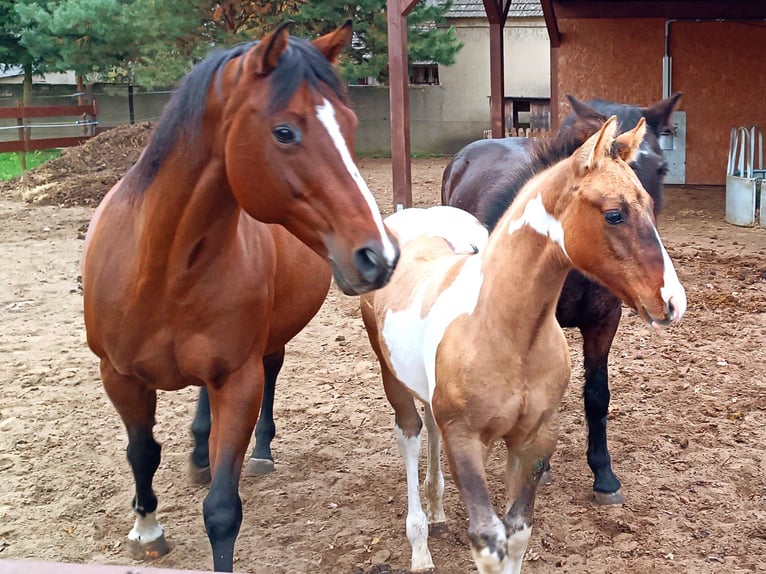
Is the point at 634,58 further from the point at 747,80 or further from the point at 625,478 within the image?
the point at 625,478

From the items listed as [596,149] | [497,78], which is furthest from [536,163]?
[497,78]

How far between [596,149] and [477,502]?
1.09 meters

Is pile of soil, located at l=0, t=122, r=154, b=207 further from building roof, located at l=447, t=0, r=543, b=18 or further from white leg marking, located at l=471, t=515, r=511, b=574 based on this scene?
white leg marking, located at l=471, t=515, r=511, b=574

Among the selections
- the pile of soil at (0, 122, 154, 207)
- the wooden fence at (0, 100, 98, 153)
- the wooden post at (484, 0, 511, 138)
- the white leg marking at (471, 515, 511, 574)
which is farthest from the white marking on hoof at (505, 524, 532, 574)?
the wooden fence at (0, 100, 98, 153)

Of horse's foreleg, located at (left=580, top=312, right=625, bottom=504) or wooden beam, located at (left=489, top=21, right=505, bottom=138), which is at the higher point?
wooden beam, located at (left=489, top=21, right=505, bottom=138)

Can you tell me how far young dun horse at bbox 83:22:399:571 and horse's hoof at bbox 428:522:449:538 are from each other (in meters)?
0.93

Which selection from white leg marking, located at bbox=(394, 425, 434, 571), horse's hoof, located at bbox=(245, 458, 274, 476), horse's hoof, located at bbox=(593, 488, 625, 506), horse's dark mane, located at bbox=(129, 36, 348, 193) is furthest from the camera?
horse's hoof, located at bbox=(245, 458, 274, 476)

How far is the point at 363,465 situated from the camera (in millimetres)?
4012

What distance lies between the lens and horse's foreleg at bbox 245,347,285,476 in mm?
4012

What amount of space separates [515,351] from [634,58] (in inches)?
424

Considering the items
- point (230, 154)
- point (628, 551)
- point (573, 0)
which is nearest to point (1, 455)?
point (230, 154)

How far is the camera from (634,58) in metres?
12.1

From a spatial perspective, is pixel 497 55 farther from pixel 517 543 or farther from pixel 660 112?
pixel 517 543

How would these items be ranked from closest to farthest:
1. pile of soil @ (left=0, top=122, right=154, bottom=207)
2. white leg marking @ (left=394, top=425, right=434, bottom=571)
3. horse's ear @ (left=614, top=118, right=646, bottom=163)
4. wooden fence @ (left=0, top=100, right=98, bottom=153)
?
horse's ear @ (left=614, top=118, right=646, bottom=163), white leg marking @ (left=394, top=425, right=434, bottom=571), pile of soil @ (left=0, top=122, right=154, bottom=207), wooden fence @ (left=0, top=100, right=98, bottom=153)
